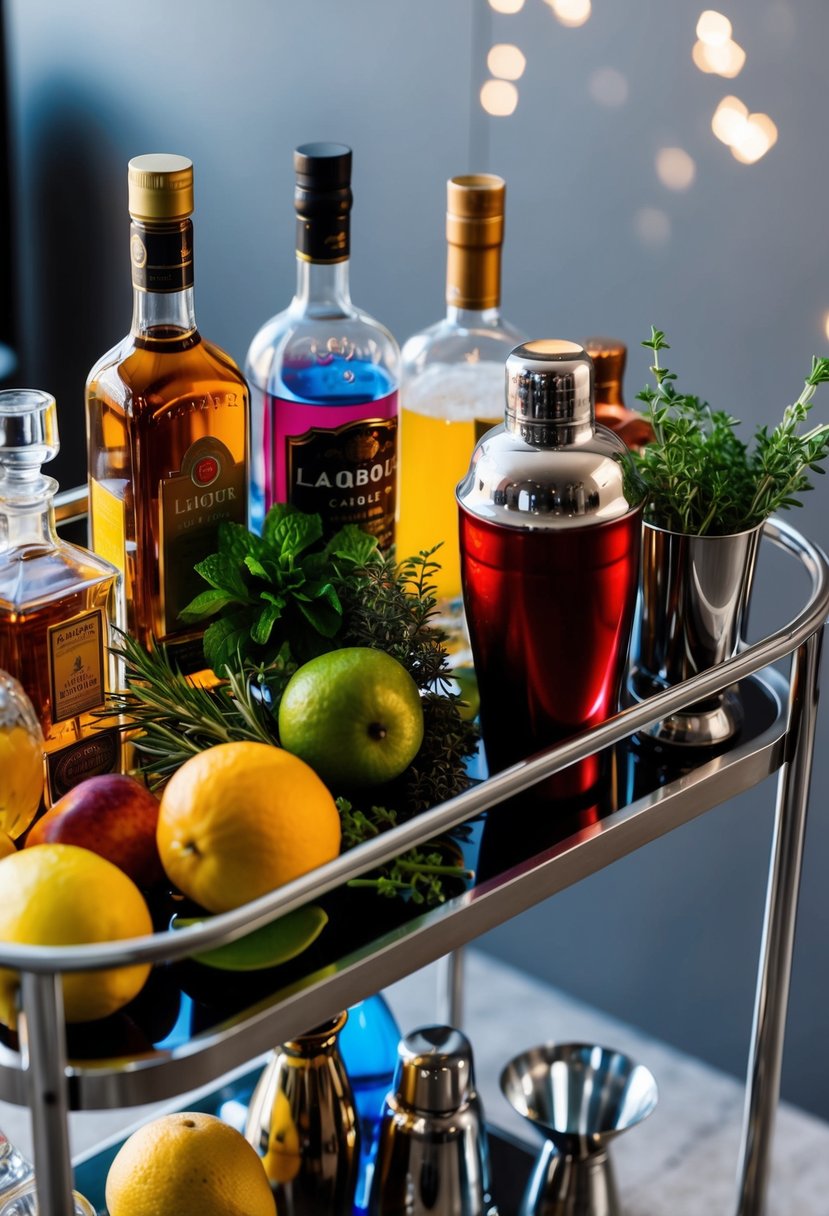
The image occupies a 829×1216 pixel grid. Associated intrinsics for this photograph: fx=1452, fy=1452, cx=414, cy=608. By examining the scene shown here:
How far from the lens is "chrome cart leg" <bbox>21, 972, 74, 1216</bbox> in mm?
565

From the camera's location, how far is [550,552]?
75 centimetres

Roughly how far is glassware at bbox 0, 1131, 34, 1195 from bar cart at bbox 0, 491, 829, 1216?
302 mm

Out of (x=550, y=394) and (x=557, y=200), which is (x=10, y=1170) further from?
(x=557, y=200)

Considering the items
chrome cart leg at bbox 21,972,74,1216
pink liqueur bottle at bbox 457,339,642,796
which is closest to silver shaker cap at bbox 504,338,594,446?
pink liqueur bottle at bbox 457,339,642,796

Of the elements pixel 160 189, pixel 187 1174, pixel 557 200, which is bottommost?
pixel 187 1174

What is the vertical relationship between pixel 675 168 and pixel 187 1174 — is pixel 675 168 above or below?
above

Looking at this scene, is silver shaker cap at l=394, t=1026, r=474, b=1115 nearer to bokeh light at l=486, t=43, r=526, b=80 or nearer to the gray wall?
the gray wall

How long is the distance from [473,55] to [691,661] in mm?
920

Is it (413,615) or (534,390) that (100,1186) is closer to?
(413,615)

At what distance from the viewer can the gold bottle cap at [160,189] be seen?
0.74 m

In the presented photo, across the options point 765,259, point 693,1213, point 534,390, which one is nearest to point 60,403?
point 765,259

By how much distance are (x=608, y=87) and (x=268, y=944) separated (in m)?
1.07

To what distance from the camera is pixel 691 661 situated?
2.84 feet

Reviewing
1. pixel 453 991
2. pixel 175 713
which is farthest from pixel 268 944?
pixel 453 991
